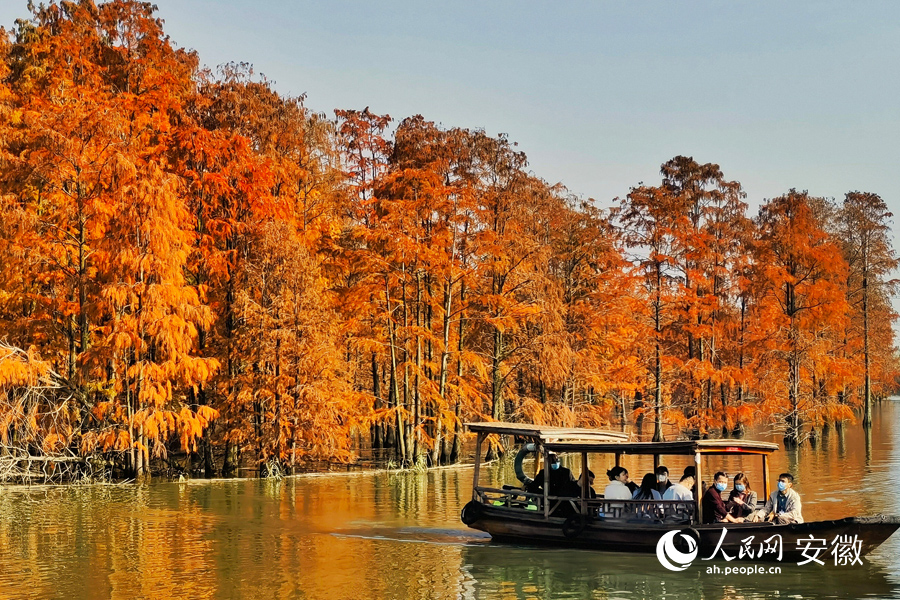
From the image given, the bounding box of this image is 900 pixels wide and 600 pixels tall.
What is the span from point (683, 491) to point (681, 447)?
1.15m

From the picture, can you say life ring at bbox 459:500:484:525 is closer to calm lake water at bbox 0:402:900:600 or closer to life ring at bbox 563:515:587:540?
calm lake water at bbox 0:402:900:600

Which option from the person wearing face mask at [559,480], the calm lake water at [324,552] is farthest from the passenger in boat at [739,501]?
the person wearing face mask at [559,480]

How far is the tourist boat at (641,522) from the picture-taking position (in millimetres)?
18453

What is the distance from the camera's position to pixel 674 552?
63.1 feet

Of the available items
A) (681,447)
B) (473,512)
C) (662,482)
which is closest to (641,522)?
(662,482)

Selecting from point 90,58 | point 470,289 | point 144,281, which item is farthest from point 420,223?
point 90,58

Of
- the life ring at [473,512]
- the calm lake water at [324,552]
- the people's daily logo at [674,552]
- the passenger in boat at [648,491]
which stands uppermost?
the passenger in boat at [648,491]

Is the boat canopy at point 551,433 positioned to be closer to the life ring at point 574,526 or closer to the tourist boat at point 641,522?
the tourist boat at point 641,522

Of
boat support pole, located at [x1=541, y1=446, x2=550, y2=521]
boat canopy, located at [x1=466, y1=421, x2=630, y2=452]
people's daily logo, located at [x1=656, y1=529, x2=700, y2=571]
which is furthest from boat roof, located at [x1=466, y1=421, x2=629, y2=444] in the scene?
people's daily logo, located at [x1=656, y1=529, x2=700, y2=571]

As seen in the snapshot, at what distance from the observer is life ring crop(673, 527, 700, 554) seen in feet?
62.8

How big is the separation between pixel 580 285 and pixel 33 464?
27.5 metres

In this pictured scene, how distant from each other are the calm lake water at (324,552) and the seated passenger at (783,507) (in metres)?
0.98

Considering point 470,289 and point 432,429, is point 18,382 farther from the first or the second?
point 470,289

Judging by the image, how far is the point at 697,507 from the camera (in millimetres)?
19547
